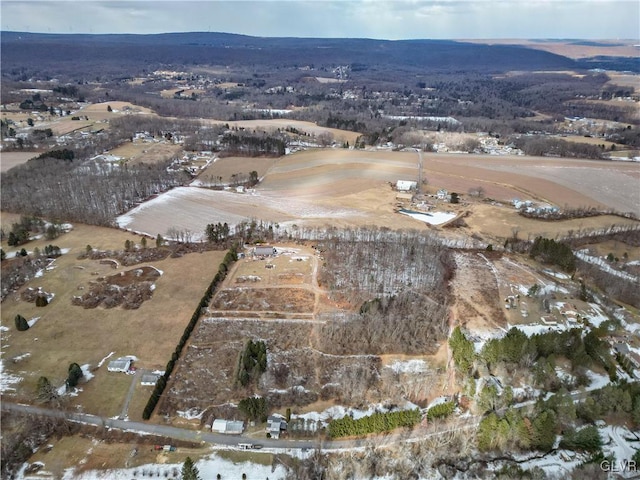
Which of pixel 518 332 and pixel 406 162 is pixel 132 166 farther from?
pixel 518 332

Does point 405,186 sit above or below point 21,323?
above

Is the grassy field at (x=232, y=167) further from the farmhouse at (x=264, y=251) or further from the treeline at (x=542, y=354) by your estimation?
the treeline at (x=542, y=354)

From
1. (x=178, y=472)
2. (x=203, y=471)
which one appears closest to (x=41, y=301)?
(x=178, y=472)

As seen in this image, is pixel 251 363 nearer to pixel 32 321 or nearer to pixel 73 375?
pixel 73 375

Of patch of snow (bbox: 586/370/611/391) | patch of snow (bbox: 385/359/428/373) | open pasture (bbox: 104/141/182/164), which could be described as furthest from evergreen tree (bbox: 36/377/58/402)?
open pasture (bbox: 104/141/182/164)

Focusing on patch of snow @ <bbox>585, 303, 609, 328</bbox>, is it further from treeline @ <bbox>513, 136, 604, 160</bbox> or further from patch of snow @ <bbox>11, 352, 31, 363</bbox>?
treeline @ <bbox>513, 136, 604, 160</bbox>

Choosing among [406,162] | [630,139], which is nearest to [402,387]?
[406,162]

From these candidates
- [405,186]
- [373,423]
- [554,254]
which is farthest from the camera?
[405,186]

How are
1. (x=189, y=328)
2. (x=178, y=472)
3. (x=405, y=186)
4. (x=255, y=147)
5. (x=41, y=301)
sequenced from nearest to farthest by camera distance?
(x=178, y=472)
(x=189, y=328)
(x=41, y=301)
(x=405, y=186)
(x=255, y=147)
